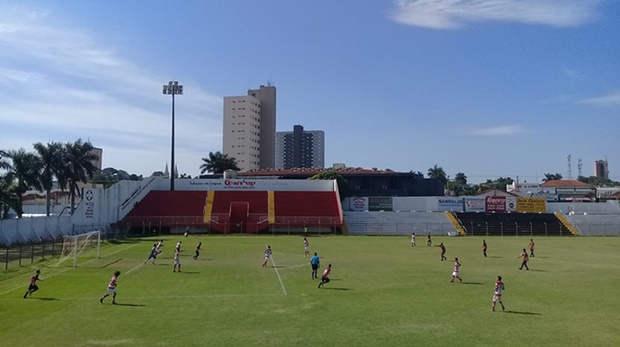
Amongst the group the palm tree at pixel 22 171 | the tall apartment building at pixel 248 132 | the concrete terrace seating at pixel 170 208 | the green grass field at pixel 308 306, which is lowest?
the green grass field at pixel 308 306

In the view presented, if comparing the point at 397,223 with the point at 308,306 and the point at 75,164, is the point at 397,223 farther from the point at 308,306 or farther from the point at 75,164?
the point at 308,306

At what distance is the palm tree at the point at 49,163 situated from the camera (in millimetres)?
69812

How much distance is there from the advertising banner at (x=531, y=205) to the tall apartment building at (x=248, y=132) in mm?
102256

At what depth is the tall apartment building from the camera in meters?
173

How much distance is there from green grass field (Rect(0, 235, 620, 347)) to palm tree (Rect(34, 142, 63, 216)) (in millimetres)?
38718

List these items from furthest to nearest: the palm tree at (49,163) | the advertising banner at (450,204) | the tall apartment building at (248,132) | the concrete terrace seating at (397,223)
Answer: the tall apartment building at (248,132), the advertising banner at (450,204), the concrete terrace seating at (397,223), the palm tree at (49,163)

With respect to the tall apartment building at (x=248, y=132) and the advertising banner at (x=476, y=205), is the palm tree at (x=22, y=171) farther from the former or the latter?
the tall apartment building at (x=248, y=132)

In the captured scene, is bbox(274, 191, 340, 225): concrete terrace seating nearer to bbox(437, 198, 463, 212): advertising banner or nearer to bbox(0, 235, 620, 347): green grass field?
bbox(437, 198, 463, 212): advertising banner

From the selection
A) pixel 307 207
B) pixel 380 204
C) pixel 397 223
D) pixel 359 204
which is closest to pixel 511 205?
pixel 380 204

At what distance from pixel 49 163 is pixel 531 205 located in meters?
82.3

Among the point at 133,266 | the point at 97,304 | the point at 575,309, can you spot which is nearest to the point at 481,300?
the point at 575,309

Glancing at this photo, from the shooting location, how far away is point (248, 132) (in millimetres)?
172875

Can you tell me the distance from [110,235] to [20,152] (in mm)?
16734

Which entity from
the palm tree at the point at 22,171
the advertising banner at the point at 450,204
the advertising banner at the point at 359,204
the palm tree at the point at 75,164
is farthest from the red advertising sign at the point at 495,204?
the palm tree at the point at 22,171
